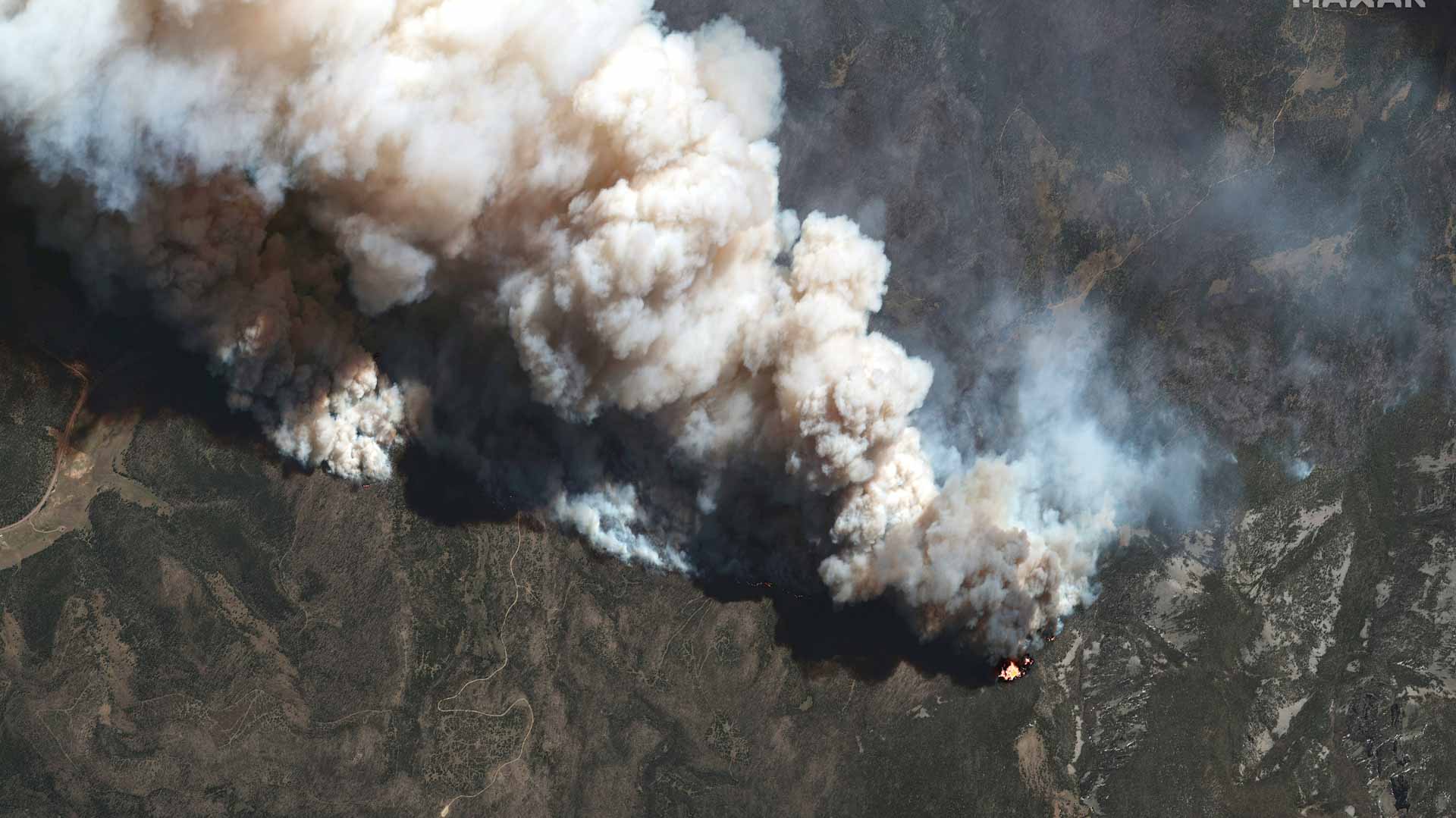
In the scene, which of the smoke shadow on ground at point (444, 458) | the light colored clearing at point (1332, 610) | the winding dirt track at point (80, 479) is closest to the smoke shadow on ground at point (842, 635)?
the smoke shadow on ground at point (444, 458)

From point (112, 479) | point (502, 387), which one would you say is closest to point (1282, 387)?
point (502, 387)

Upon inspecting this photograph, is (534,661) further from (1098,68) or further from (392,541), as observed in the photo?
(1098,68)

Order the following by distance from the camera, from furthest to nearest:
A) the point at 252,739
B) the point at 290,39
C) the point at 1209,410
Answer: the point at 1209,410 → the point at 252,739 → the point at 290,39

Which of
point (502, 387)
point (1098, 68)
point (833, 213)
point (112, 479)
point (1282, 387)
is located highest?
point (1098, 68)

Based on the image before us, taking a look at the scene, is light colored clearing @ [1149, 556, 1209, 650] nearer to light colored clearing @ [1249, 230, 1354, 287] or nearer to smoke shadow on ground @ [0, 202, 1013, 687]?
smoke shadow on ground @ [0, 202, 1013, 687]

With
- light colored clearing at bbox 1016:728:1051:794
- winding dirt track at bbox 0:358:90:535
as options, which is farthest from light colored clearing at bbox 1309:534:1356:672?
winding dirt track at bbox 0:358:90:535

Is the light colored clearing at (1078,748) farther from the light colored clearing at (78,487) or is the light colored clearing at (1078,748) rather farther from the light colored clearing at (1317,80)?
the light colored clearing at (78,487)

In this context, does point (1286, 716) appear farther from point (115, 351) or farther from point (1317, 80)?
point (115, 351)
